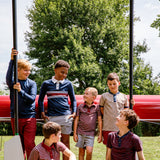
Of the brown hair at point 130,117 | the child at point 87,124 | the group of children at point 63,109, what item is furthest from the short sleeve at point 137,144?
the child at point 87,124

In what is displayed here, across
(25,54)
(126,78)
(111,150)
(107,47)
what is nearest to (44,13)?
(25,54)

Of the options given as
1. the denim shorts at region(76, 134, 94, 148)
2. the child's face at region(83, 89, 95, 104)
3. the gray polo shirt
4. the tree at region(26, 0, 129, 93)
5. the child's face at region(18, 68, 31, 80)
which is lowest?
the denim shorts at region(76, 134, 94, 148)

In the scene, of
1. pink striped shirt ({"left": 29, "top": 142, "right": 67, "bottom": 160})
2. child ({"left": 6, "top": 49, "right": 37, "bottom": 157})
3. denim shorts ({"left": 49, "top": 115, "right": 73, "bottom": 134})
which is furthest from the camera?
denim shorts ({"left": 49, "top": 115, "right": 73, "bottom": 134})

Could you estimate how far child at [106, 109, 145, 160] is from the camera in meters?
2.40

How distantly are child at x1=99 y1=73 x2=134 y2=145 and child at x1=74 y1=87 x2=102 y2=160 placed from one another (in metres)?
0.09

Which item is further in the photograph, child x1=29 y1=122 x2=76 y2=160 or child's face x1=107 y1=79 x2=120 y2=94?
child's face x1=107 y1=79 x2=120 y2=94

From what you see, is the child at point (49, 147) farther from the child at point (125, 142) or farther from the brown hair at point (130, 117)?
the brown hair at point (130, 117)

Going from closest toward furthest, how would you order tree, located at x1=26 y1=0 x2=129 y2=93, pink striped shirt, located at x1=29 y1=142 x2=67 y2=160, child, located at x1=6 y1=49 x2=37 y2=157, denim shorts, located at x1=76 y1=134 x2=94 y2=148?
pink striped shirt, located at x1=29 y1=142 x2=67 y2=160
child, located at x1=6 y1=49 x2=37 y2=157
denim shorts, located at x1=76 y1=134 x2=94 y2=148
tree, located at x1=26 y1=0 x2=129 y2=93

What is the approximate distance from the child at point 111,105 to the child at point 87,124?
3.5 inches

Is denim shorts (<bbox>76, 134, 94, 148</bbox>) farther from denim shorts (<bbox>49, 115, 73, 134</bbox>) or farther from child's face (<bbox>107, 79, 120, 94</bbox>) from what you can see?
child's face (<bbox>107, 79, 120, 94</bbox>)

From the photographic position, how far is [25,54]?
17922 mm

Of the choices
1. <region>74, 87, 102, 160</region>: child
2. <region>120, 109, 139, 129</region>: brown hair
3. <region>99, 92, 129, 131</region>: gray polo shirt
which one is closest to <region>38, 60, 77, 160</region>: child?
<region>74, 87, 102, 160</region>: child

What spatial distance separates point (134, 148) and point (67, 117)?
105 centimetres

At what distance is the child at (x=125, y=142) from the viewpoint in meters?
2.40
